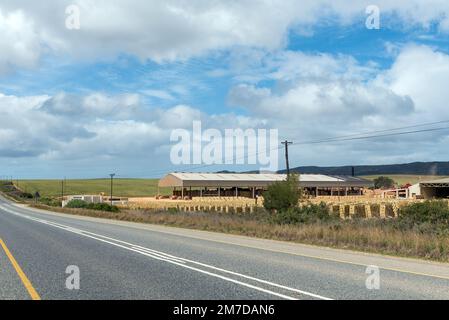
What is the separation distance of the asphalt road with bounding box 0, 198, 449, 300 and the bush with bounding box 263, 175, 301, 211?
63.6ft

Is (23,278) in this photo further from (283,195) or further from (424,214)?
(283,195)

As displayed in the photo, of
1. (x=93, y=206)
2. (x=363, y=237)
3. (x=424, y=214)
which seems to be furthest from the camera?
(x=93, y=206)

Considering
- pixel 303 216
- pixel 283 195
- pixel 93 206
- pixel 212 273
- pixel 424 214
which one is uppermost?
pixel 283 195

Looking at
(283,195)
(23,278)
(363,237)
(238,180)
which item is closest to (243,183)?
(238,180)

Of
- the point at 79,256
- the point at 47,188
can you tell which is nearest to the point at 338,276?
the point at 79,256

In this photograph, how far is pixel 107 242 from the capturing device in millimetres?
19469

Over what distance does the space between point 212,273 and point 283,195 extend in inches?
1028

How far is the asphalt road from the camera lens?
905cm

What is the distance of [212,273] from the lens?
1145 cm

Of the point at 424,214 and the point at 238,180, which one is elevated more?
the point at 238,180

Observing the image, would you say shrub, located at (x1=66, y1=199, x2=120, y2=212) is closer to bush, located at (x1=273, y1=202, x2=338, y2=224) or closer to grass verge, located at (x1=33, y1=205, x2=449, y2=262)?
bush, located at (x1=273, y1=202, x2=338, y2=224)

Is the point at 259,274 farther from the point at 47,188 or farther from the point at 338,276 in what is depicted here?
the point at 47,188
